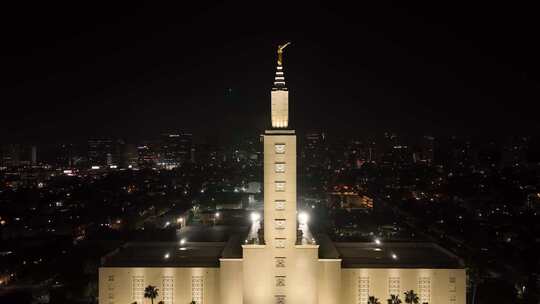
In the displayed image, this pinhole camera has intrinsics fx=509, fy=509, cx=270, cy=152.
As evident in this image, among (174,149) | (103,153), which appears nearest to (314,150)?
(174,149)

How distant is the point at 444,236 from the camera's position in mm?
48125

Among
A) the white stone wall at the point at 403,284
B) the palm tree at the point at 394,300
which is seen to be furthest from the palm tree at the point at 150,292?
the palm tree at the point at 394,300

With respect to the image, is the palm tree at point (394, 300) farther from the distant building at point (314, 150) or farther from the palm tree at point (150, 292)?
the distant building at point (314, 150)

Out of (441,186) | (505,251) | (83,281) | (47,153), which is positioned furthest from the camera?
(47,153)

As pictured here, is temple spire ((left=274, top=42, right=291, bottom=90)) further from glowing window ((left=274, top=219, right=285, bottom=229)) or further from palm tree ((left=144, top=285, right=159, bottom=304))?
palm tree ((left=144, top=285, right=159, bottom=304))

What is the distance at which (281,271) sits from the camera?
78.8 ft

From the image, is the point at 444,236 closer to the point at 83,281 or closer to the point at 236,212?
the point at 236,212

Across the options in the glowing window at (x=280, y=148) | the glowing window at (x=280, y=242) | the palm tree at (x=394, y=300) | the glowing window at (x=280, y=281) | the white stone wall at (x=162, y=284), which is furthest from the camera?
the white stone wall at (x=162, y=284)

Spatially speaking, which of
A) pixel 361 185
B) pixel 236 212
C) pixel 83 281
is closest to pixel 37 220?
pixel 236 212

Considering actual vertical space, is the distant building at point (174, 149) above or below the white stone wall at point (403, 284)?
above

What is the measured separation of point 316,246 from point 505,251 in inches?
915

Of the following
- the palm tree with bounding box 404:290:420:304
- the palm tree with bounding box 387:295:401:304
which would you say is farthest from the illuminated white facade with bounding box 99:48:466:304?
the palm tree with bounding box 404:290:420:304

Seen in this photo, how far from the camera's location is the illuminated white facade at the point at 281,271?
947 inches

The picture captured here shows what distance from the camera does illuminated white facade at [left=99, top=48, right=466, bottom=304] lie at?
78.9ft
